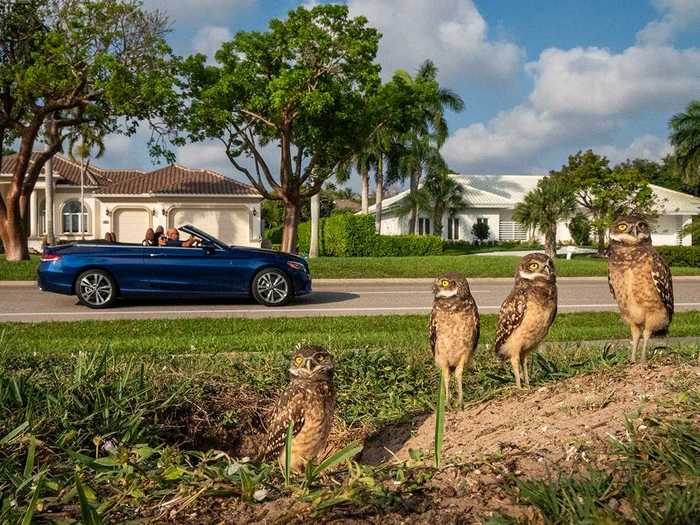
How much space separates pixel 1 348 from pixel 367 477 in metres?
4.07

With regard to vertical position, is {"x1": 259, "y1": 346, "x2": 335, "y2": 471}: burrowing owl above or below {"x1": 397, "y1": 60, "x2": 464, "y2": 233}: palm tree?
below

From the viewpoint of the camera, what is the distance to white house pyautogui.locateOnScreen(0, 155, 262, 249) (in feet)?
133

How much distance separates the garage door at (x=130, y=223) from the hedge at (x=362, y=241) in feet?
38.3

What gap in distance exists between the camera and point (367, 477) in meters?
2.37

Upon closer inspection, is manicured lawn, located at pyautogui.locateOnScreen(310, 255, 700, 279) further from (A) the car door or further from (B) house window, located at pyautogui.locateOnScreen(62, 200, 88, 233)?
(B) house window, located at pyautogui.locateOnScreen(62, 200, 88, 233)

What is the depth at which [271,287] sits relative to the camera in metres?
14.8

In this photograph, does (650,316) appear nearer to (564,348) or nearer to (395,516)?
(564,348)

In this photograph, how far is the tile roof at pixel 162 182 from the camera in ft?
134

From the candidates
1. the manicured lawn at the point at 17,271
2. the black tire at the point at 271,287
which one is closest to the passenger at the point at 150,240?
the black tire at the point at 271,287

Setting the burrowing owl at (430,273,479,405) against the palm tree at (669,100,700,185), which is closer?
the burrowing owl at (430,273,479,405)

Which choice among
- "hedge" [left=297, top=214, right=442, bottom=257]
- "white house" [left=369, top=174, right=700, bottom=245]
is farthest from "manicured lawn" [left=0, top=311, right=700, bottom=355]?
"white house" [left=369, top=174, right=700, bottom=245]

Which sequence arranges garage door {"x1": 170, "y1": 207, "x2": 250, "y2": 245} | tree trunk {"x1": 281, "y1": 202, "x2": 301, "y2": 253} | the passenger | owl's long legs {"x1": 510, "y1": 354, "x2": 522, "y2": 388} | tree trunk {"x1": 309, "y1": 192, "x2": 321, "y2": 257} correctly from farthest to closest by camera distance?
garage door {"x1": 170, "y1": 207, "x2": 250, "y2": 245} → tree trunk {"x1": 309, "y1": 192, "x2": 321, "y2": 257} → tree trunk {"x1": 281, "y1": 202, "x2": 301, "y2": 253} → the passenger → owl's long legs {"x1": 510, "y1": 354, "x2": 522, "y2": 388}

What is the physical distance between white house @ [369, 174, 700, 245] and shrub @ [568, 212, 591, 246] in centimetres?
379

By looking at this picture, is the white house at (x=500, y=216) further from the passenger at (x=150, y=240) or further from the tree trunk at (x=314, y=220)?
the passenger at (x=150, y=240)
